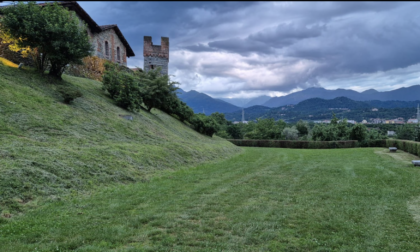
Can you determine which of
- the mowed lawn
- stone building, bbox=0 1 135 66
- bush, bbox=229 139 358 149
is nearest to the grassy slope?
the mowed lawn

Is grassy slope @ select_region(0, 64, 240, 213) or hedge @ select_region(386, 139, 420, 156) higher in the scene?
grassy slope @ select_region(0, 64, 240, 213)

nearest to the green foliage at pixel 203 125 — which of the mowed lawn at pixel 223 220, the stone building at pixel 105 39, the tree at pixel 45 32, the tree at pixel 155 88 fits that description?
the tree at pixel 155 88

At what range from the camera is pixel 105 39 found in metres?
31.5

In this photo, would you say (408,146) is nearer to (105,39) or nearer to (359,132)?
(359,132)

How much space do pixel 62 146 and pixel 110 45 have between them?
26.3m

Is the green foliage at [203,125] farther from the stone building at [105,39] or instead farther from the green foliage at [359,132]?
the green foliage at [359,132]

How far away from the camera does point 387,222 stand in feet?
18.0

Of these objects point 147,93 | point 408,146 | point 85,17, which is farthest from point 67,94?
point 408,146

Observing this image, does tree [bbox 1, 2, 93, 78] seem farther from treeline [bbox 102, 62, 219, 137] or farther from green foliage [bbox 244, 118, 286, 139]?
green foliage [bbox 244, 118, 286, 139]

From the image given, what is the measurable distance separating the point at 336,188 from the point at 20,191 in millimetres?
9113

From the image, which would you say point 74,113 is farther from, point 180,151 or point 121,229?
point 121,229

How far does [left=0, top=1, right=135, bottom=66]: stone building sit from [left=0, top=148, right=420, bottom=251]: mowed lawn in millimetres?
24316

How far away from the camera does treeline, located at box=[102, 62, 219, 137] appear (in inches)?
822

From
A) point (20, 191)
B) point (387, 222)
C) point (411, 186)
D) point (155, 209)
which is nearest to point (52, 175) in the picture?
point (20, 191)
